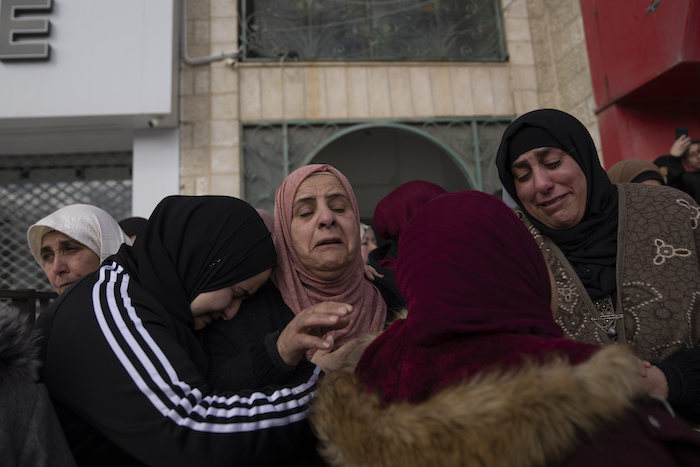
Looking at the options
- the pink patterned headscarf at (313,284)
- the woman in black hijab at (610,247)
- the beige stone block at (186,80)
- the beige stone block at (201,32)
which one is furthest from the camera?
the beige stone block at (201,32)

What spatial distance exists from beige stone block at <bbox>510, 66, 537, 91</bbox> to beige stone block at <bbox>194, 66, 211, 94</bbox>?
10.5 ft

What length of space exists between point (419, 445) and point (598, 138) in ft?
15.9

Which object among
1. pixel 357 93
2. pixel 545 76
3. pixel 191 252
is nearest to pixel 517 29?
pixel 545 76

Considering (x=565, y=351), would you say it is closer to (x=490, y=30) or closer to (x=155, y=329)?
(x=155, y=329)

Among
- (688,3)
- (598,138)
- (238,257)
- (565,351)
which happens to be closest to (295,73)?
(598,138)

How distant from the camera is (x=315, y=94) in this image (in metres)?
5.29

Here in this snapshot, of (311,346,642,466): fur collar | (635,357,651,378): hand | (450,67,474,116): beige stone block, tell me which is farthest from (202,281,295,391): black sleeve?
(450,67,474,116): beige stone block

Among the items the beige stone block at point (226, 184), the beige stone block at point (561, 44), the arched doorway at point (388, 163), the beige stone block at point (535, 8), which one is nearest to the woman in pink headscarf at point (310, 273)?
the beige stone block at point (226, 184)

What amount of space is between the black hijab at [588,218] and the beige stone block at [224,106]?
3.93 m

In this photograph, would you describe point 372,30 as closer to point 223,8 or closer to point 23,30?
point 223,8

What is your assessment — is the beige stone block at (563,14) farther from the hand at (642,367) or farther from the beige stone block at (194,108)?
the hand at (642,367)

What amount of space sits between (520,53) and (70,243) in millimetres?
4914

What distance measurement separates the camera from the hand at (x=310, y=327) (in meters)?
1.17

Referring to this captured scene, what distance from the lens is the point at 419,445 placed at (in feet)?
2.69
